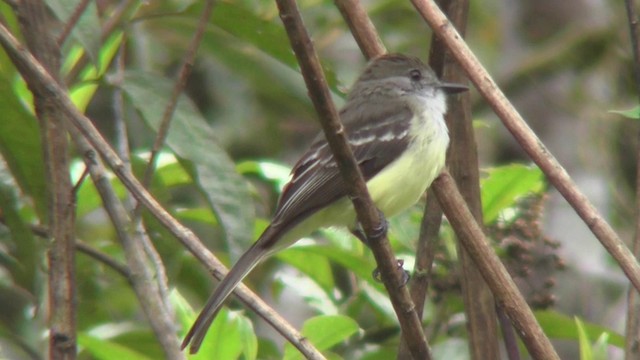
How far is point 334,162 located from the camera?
13.2 ft

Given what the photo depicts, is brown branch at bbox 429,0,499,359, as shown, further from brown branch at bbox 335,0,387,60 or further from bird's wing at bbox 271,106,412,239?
bird's wing at bbox 271,106,412,239

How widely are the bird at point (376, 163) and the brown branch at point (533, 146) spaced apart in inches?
24.9

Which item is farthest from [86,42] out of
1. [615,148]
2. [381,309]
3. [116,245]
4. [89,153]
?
[615,148]

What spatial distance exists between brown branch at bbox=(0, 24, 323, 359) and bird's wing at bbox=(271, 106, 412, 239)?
889 millimetres

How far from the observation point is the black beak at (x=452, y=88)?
3.77 metres

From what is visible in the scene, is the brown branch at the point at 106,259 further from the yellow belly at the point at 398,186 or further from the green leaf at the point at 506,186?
the green leaf at the point at 506,186

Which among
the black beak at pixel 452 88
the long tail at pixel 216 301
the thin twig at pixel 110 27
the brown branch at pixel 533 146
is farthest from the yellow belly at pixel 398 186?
the brown branch at pixel 533 146

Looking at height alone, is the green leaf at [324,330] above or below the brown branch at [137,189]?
below

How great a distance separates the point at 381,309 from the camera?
3717 mm

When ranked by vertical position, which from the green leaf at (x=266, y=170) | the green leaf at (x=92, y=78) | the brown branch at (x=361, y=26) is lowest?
the green leaf at (x=266, y=170)

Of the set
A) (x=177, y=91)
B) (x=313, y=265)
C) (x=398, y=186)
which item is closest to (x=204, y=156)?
→ (x=177, y=91)

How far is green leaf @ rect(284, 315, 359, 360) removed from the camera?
3168 mm

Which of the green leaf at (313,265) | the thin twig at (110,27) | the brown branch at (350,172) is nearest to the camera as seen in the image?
the brown branch at (350,172)

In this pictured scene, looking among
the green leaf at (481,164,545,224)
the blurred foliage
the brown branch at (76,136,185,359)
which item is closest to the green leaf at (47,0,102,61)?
the blurred foliage
